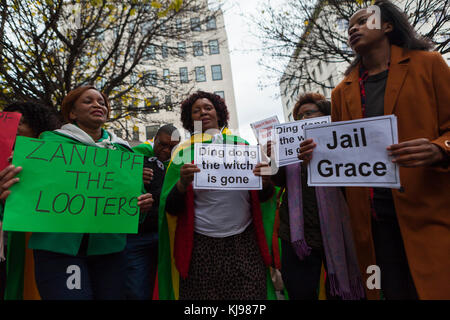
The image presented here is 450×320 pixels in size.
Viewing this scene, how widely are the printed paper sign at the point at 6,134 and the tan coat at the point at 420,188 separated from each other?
2.12 meters

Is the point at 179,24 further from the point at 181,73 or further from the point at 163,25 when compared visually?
the point at 181,73

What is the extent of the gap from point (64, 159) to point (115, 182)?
32cm

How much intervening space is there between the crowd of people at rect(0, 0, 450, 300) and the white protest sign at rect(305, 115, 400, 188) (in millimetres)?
68

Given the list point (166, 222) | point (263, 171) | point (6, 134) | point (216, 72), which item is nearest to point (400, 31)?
point (263, 171)

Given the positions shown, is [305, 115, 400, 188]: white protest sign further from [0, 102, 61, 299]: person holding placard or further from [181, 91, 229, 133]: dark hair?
[0, 102, 61, 299]: person holding placard

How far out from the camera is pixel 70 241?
1671 mm

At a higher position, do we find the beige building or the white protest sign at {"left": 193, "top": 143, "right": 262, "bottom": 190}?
the beige building

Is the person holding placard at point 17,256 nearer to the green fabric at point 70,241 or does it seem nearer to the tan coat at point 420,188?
the green fabric at point 70,241

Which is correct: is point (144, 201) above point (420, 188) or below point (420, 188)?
above

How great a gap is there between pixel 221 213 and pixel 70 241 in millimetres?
932

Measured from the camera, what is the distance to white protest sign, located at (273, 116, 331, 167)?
86.0 inches

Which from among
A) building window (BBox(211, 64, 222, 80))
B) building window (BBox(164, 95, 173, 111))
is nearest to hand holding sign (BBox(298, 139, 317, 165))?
building window (BBox(164, 95, 173, 111))

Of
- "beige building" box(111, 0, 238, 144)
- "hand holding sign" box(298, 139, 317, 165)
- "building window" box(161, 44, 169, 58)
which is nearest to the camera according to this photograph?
"hand holding sign" box(298, 139, 317, 165)
